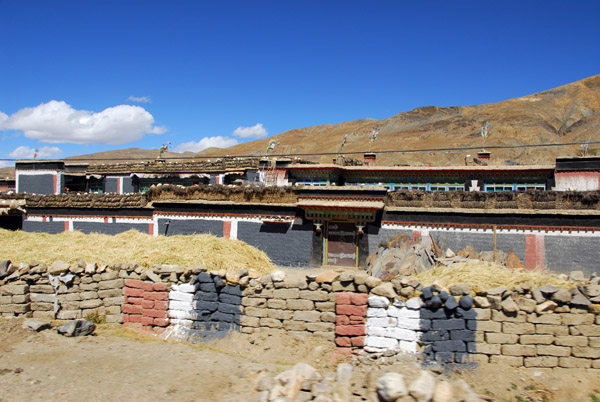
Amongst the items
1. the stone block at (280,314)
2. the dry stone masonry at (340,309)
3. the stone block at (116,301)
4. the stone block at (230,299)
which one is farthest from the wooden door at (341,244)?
the stone block at (116,301)

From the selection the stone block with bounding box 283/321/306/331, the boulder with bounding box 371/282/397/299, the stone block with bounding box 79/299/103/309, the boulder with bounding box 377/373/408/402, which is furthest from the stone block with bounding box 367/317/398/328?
the stone block with bounding box 79/299/103/309

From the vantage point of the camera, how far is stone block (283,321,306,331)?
30.4 ft

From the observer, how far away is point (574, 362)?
7.98 m

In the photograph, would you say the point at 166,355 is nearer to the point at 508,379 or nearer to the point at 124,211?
the point at 508,379

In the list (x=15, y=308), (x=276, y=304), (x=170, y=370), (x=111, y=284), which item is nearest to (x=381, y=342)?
(x=276, y=304)

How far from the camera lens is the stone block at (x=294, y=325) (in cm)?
926

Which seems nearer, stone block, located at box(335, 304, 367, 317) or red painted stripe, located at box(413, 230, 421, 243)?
stone block, located at box(335, 304, 367, 317)

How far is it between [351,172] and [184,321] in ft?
68.6

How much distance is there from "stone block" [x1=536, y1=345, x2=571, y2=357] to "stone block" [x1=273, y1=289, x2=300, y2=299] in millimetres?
4642

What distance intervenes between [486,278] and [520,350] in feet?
4.74

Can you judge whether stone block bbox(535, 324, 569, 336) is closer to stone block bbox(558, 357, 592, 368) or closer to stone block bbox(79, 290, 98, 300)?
stone block bbox(558, 357, 592, 368)

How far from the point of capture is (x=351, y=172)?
2952cm

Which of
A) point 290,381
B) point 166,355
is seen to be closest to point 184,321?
point 166,355

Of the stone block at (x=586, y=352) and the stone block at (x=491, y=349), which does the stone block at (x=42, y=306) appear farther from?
the stone block at (x=586, y=352)
